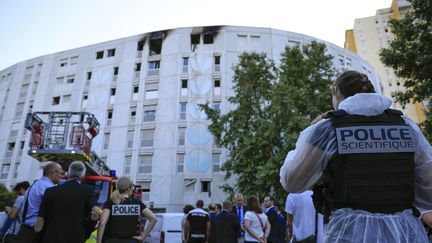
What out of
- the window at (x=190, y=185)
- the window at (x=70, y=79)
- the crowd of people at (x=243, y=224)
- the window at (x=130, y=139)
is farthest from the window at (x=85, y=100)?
the crowd of people at (x=243, y=224)

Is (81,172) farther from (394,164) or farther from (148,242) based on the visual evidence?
(148,242)

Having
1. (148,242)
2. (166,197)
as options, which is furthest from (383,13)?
(148,242)

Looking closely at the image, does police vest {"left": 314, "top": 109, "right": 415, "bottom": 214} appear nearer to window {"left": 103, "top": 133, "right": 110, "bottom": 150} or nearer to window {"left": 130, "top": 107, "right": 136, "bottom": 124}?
window {"left": 130, "top": 107, "right": 136, "bottom": 124}

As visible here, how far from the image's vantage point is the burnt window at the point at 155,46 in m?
36.7

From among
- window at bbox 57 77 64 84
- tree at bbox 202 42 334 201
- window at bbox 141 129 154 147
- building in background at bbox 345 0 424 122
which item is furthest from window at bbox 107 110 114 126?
building in background at bbox 345 0 424 122

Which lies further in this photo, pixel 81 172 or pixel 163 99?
pixel 163 99

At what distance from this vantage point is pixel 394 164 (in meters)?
1.76

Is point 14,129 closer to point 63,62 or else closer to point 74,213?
point 63,62

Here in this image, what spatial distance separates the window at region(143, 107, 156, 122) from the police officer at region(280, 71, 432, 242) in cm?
3193

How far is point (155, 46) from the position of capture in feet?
123

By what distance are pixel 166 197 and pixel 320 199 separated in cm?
2911

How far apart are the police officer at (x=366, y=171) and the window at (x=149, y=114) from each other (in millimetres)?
31927

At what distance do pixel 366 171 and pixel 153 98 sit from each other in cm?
3303

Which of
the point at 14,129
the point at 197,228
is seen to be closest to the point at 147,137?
the point at 14,129
